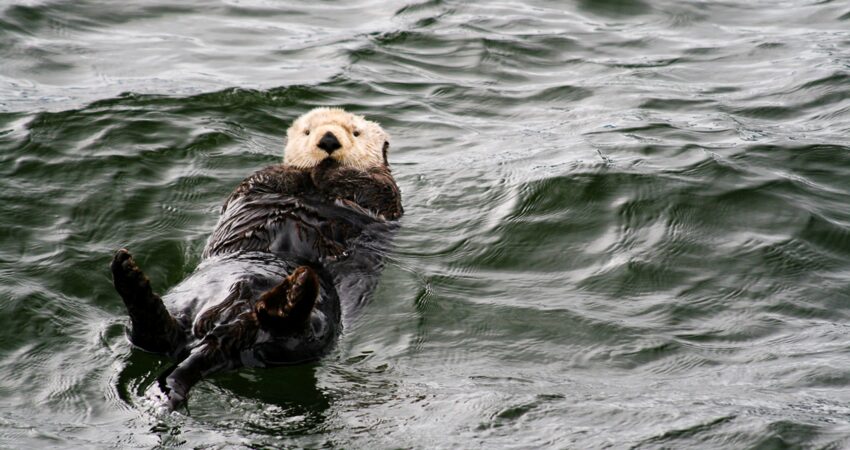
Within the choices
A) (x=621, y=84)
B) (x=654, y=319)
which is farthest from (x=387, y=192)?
(x=621, y=84)

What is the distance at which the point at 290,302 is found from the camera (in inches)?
142

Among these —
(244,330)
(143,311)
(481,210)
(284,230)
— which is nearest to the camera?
(143,311)

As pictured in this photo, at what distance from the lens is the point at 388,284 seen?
499 centimetres

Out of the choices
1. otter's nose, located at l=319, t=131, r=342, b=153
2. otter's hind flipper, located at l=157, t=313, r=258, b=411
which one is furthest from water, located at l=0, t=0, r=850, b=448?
otter's nose, located at l=319, t=131, r=342, b=153

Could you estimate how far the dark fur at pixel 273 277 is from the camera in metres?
3.63

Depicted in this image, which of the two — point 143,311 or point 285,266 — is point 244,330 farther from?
point 285,266

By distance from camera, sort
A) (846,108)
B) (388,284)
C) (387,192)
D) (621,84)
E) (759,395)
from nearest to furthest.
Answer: (759,395) → (388,284) → (387,192) → (846,108) → (621,84)

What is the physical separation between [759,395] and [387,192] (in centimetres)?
221

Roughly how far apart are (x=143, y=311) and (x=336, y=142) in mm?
1972

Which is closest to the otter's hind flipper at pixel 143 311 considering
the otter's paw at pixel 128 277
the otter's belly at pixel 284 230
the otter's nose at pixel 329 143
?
the otter's paw at pixel 128 277

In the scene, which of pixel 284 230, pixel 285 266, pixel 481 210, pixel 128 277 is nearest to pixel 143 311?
pixel 128 277

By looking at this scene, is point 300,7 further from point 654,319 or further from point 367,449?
point 367,449

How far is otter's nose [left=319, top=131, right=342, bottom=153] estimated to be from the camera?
5.34m

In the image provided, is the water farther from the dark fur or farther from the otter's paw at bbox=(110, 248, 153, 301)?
the otter's paw at bbox=(110, 248, 153, 301)
